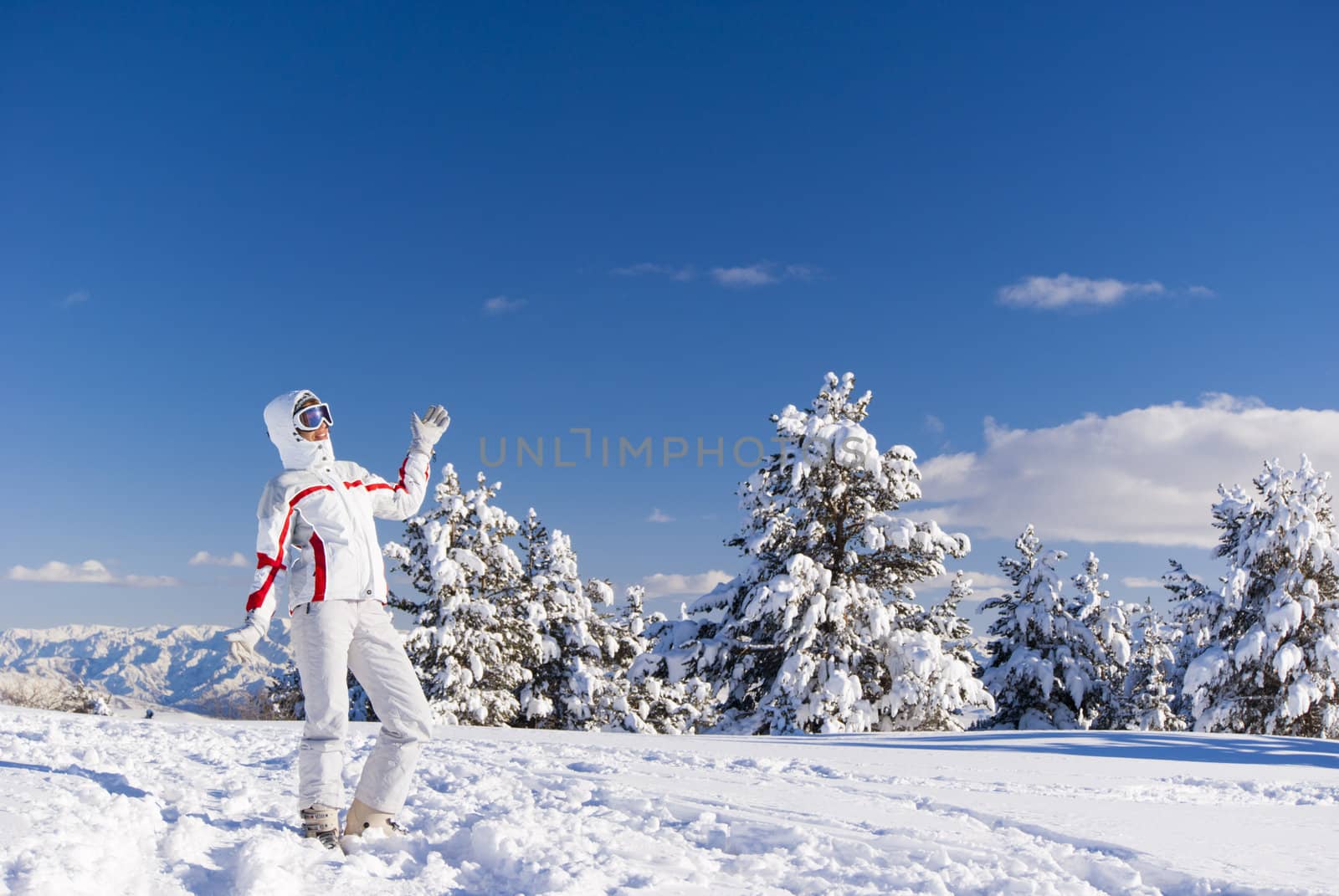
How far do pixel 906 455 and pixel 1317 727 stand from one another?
1182 centimetres

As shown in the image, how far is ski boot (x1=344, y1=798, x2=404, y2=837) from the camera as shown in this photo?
4.35m

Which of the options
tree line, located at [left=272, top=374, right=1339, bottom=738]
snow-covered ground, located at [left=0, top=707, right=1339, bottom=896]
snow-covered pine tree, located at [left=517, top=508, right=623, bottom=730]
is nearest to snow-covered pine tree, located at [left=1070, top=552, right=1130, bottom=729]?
tree line, located at [left=272, top=374, right=1339, bottom=738]

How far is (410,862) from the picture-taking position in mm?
3982

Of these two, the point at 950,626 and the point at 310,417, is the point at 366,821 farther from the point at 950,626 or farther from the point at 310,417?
the point at 950,626

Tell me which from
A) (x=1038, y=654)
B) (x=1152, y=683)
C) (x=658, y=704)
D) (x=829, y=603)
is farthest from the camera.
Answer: (x=1152, y=683)

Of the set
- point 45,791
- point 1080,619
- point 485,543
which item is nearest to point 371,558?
point 45,791

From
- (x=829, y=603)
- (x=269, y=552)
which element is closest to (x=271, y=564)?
(x=269, y=552)

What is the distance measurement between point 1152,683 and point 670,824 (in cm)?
3027

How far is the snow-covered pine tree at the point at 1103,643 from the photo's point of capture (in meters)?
24.2

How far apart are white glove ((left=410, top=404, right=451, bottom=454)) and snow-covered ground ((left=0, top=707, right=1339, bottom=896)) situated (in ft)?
6.65

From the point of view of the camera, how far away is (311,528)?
4.54 meters

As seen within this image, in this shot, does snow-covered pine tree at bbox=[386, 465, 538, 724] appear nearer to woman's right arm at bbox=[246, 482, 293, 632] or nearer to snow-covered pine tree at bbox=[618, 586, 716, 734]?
snow-covered pine tree at bbox=[618, 586, 716, 734]

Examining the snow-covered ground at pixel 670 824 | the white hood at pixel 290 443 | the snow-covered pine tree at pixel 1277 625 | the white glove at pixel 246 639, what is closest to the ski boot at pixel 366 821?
the snow-covered ground at pixel 670 824

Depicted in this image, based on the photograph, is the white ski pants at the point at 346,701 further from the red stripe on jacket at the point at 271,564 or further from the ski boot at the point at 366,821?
the red stripe on jacket at the point at 271,564
